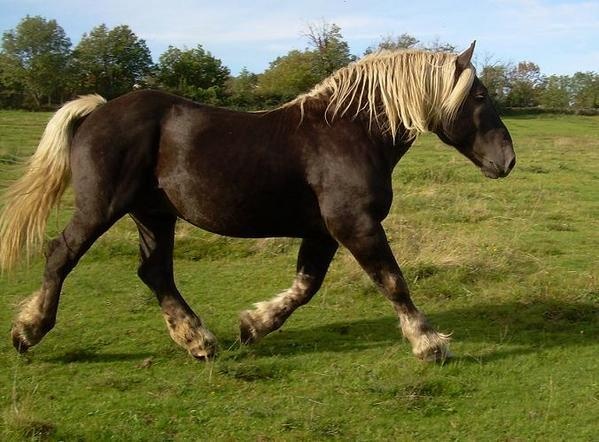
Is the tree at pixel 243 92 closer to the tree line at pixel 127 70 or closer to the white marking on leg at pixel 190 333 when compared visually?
the tree line at pixel 127 70

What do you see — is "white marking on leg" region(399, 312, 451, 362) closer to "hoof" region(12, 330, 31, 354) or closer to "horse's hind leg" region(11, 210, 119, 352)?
"horse's hind leg" region(11, 210, 119, 352)

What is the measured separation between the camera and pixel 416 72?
15.4 feet

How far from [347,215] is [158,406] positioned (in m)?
1.67

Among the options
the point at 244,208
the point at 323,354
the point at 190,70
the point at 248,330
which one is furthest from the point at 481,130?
the point at 190,70

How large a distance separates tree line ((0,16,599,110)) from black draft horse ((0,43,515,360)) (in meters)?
35.5

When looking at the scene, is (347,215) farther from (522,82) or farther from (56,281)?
(522,82)

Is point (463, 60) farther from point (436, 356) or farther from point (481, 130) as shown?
point (436, 356)

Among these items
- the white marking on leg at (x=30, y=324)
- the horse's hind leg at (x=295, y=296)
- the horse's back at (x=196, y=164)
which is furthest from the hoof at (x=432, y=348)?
the white marking on leg at (x=30, y=324)

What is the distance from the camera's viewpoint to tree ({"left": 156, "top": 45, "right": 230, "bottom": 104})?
165ft

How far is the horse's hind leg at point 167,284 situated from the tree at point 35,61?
147ft

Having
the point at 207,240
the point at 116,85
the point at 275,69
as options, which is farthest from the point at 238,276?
the point at 275,69

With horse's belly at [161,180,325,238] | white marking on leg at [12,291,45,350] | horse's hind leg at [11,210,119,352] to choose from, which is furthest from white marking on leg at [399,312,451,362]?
white marking on leg at [12,291,45,350]

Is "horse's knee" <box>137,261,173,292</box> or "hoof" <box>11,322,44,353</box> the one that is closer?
"hoof" <box>11,322,44,353</box>

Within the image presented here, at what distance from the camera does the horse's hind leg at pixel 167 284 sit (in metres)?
4.70
